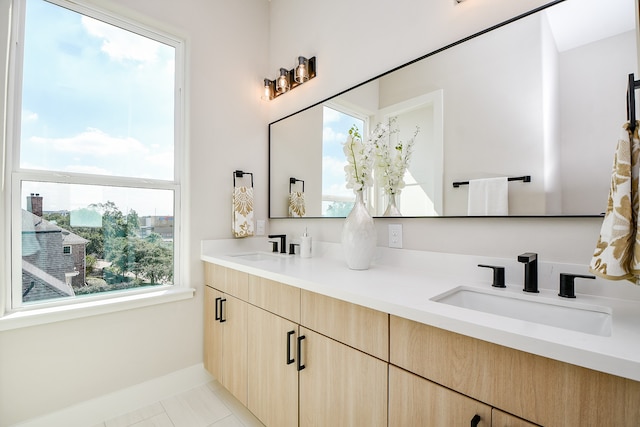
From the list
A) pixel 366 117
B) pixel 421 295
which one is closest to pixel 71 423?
pixel 421 295

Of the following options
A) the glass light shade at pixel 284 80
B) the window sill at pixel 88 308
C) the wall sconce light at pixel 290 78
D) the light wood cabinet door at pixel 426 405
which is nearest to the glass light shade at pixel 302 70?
the wall sconce light at pixel 290 78

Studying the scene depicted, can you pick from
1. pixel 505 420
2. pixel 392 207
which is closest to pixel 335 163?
pixel 392 207

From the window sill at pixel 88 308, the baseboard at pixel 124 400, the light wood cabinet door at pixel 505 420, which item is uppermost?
the light wood cabinet door at pixel 505 420

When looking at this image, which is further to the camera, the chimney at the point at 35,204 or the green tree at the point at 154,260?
the green tree at the point at 154,260

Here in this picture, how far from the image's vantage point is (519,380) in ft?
2.17

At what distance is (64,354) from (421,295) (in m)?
1.88

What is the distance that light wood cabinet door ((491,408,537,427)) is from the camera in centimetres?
66

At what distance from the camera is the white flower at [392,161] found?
1496mm

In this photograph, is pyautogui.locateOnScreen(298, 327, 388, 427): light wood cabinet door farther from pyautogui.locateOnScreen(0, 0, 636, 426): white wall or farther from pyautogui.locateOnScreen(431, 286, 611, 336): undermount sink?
pyautogui.locateOnScreen(0, 0, 636, 426): white wall

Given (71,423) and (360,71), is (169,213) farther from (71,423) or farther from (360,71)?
(360,71)

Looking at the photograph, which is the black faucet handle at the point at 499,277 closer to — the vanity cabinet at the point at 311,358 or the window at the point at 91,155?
the vanity cabinet at the point at 311,358

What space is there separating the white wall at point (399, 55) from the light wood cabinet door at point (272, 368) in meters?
0.69

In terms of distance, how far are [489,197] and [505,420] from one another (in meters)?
0.80

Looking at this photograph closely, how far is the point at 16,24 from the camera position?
1.51m
